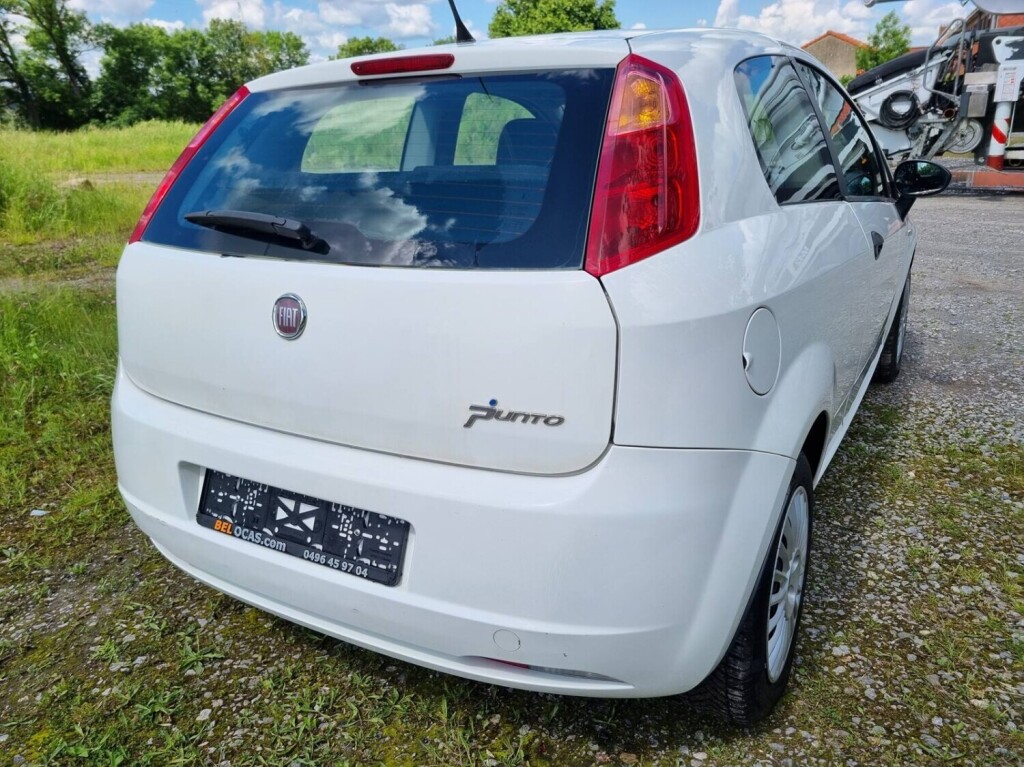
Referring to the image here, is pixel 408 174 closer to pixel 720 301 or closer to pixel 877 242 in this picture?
pixel 720 301

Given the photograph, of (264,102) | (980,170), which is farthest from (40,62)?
(264,102)

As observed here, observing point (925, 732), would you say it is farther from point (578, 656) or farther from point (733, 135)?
point (733, 135)

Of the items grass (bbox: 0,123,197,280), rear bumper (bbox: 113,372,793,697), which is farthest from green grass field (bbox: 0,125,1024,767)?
grass (bbox: 0,123,197,280)

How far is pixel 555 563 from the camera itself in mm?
1492

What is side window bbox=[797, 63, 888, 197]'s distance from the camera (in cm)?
274

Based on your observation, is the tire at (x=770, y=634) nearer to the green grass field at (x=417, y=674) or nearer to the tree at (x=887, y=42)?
the green grass field at (x=417, y=674)

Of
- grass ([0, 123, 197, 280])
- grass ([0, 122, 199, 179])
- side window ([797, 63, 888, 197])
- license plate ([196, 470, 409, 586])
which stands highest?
side window ([797, 63, 888, 197])

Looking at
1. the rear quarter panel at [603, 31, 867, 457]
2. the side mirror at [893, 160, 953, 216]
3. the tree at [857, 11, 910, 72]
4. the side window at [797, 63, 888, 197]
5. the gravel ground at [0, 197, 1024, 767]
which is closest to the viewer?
the rear quarter panel at [603, 31, 867, 457]

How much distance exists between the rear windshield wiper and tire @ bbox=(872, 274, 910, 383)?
3.48 metres

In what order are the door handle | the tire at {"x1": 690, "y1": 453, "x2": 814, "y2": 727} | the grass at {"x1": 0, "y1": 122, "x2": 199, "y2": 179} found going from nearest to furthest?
the tire at {"x1": 690, "y1": 453, "x2": 814, "y2": 727} < the door handle < the grass at {"x1": 0, "y1": 122, "x2": 199, "y2": 179}

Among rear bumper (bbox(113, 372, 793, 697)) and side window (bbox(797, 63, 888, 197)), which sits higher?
side window (bbox(797, 63, 888, 197))

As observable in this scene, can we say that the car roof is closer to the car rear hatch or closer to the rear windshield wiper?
the car rear hatch

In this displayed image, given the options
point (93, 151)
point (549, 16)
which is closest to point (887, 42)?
point (549, 16)

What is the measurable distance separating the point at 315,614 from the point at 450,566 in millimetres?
463
